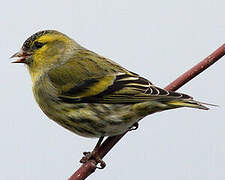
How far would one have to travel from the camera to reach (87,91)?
14.1 feet

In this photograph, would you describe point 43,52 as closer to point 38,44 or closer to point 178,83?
point 38,44

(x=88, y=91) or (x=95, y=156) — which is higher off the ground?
Answer: (x=88, y=91)

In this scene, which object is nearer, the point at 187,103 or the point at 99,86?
the point at 187,103

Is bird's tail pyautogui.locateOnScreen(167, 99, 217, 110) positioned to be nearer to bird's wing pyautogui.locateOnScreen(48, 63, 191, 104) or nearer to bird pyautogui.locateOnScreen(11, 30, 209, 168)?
bird pyautogui.locateOnScreen(11, 30, 209, 168)

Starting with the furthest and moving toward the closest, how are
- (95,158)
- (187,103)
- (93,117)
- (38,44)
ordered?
(38,44) < (93,117) < (95,158) < (187,103)

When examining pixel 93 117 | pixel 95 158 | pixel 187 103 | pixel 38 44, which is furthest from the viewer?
pixel 38 44

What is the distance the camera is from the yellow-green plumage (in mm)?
4086

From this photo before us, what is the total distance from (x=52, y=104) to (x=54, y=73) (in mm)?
378

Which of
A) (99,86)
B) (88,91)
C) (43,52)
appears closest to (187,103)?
(99,86)

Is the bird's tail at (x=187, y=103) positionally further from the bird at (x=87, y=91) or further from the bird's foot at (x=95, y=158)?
the bird's foot at (x=95, y=158)

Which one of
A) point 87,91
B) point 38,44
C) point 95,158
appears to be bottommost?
point 95,158

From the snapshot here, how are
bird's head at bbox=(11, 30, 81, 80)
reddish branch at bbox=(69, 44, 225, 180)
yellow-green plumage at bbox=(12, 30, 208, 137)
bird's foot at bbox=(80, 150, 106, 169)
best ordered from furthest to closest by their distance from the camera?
bird's head at bbox=(11, 30, 81, 80) < yellow-green plumage at bbox=(12, 30, 208, 137) < bird's foot at bbox=(80, 150, 106, 169) < reddish branch at bbox=(69, 44, 225, 180)

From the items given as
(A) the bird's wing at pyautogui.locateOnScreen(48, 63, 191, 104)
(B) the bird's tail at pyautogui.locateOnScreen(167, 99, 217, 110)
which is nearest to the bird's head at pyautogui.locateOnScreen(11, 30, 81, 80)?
(A) the bird's wing at pyautogui.locateOnScreen(48, 63, 191, 104)

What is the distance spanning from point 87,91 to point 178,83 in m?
1.05
